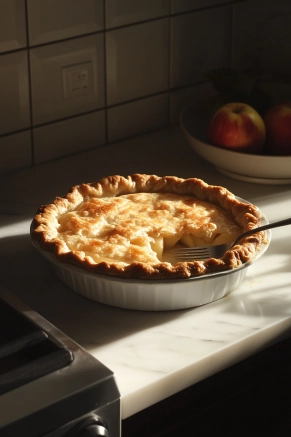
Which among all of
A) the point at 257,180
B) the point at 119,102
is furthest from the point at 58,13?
the point at 257,180

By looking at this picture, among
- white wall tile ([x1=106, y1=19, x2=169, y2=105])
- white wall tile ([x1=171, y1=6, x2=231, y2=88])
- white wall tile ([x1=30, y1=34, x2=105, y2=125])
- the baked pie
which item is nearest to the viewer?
the baked pie

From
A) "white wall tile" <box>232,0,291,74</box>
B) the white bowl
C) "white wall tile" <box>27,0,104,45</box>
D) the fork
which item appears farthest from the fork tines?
"white wall tile" <box>232,0,291,74</box>

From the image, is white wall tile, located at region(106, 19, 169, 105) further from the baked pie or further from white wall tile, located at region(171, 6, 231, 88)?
the baked pie

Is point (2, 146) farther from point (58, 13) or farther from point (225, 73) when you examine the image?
point (225, 73)

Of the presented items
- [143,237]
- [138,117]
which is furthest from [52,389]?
[138,117]

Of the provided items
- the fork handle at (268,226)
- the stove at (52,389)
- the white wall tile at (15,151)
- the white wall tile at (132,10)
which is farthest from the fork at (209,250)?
the white wall tile at (132,10)

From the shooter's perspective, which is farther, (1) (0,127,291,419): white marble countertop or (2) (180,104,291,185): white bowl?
(2) (180,104,291,185): white bowl
